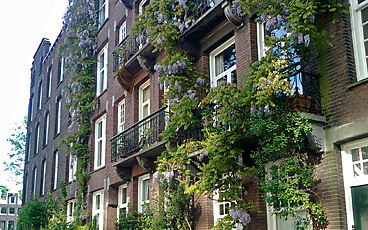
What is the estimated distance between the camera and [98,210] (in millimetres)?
20547

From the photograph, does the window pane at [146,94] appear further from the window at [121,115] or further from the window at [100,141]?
the window at [100,141]

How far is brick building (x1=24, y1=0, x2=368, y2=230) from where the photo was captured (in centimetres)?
898

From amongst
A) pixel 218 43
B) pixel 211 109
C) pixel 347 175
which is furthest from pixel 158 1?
pixel 347 175

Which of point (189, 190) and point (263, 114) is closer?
point (263, 114)

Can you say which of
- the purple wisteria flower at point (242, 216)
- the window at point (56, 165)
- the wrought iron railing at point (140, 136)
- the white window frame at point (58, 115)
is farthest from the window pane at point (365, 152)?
the white window frame at point (58, 115)

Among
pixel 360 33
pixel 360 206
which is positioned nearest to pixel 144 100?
pixel 360 33

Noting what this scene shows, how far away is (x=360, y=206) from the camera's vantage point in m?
8.66

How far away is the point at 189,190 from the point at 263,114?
114 inches

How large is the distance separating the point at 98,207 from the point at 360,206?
1423 centimetres

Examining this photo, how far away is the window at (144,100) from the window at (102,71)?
13.7 feet

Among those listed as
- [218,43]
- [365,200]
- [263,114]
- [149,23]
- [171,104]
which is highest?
[149,23]

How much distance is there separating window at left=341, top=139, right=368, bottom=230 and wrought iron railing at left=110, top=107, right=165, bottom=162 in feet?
21.8

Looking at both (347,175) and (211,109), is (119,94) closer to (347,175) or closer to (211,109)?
(211,109)

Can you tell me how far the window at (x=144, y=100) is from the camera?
1753 cm
